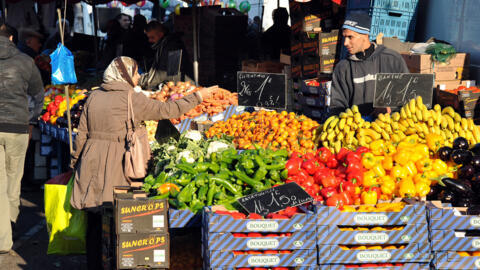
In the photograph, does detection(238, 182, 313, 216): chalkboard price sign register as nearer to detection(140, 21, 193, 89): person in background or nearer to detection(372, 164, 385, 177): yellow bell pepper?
detection(372, 164, 385, 177): yellow bell pepper

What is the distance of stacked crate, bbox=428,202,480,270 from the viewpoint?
3.87 meters

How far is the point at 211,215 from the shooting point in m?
3.80

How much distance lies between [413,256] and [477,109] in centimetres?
305

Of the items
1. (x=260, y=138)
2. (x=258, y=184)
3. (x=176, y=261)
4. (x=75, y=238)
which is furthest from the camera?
(x=260, y=138)

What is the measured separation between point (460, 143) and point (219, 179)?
1992 mm

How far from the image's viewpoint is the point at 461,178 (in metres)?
4.58

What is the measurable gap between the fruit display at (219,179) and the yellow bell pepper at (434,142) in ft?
4.03

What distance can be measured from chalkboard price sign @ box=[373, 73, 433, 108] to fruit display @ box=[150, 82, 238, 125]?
2834 millimetres

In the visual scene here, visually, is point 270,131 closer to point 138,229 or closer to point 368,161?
point 368,161

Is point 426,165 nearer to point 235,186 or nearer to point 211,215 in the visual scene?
point 235,186

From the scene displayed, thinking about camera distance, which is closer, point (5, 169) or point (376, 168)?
point (376, 168)

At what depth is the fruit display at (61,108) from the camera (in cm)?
890

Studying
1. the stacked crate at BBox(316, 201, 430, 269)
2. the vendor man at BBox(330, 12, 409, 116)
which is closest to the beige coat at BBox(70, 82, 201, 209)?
the vendor man at BBox(330, 12, 409, 116)

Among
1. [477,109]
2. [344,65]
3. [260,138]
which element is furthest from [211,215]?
[477,109]
